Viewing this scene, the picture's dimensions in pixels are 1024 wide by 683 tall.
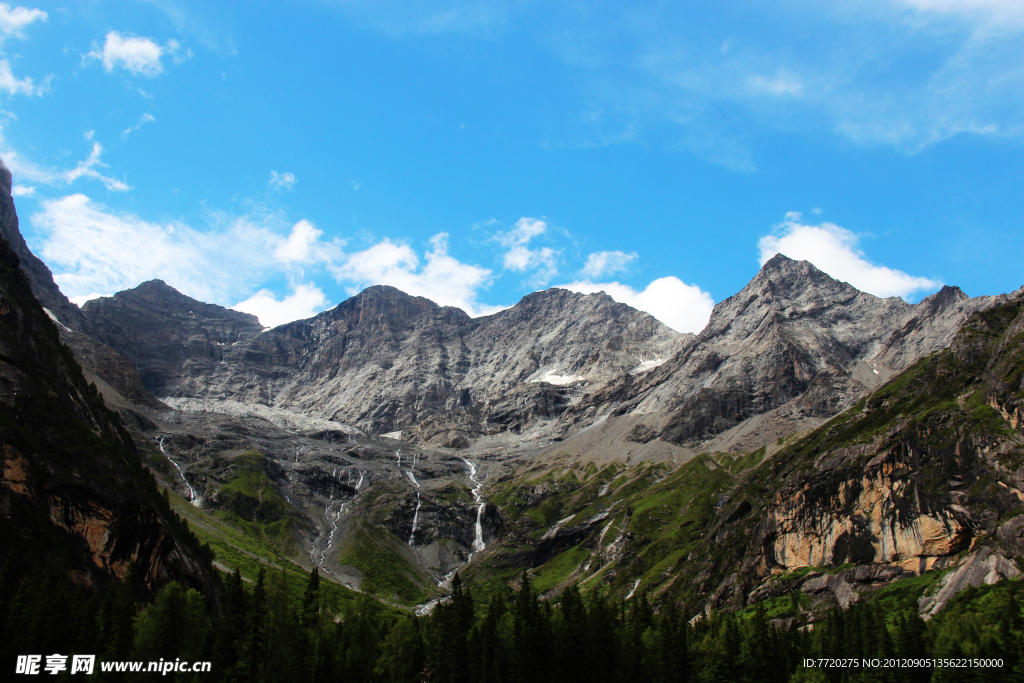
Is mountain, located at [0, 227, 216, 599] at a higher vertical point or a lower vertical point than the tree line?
higher

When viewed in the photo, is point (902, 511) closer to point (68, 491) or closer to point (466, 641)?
point (466, 641)

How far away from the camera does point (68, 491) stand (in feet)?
376

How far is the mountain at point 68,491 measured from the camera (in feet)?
342

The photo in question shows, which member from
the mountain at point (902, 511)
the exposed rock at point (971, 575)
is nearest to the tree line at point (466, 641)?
the exposed rock at point (971, 575)

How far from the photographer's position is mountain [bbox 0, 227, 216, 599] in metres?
104

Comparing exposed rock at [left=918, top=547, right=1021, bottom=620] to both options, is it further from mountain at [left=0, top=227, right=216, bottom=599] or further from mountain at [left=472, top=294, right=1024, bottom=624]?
mountain at [left=0, top=227, right=216, bottom=599]

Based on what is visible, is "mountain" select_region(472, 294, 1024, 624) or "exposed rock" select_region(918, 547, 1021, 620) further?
"mountain" select_region(472, 294, 1024, 624)

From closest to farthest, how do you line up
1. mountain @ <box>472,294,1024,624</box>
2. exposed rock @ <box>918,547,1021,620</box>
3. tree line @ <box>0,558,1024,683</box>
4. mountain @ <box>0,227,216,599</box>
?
1. tree line @ <box>0,558,1024,683</box>
2. mountain @ <box>0,227,216,599</box>
3. exposed rock @ <box>918,547,1021,620</box>
4. mountain @ <box>472,294,1024,624</box>

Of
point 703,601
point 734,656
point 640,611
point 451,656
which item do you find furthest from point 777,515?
point 451,656

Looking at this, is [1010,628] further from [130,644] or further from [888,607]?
[130,644]

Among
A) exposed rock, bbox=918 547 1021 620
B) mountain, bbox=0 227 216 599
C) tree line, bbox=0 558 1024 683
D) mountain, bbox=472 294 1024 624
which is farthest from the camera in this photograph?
mountain, bbox=472 294 1024 624

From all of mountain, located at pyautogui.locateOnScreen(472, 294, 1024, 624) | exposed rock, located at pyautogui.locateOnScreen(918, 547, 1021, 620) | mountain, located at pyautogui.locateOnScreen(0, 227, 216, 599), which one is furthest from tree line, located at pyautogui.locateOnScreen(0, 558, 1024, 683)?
mountain, located at pyautogui.locateOnScreen(472, 294, 1024, 624)

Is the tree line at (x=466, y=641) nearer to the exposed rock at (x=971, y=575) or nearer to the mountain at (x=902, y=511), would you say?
the exposed rock at (x=971, y=575)

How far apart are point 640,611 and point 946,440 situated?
252 ft
